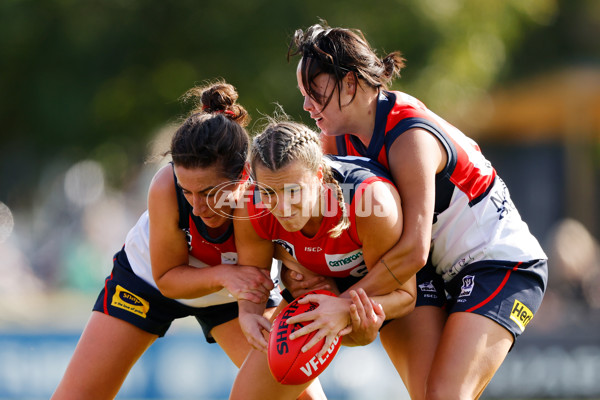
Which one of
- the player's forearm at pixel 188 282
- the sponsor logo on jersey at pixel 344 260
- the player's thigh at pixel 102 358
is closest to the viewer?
the sponsor logo on jersey at pixel 344 260

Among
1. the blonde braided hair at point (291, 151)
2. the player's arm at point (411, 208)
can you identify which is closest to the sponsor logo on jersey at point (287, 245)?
the blonde braided hair at point (291, 151)

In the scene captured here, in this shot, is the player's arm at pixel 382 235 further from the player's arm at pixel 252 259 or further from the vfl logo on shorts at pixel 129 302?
the vfl logo on shorts at pixel 129 302

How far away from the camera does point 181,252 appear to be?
4.16 m

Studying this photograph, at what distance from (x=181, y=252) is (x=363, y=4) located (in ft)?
24.8

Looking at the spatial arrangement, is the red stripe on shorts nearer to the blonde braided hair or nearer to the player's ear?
the blonde braided hair

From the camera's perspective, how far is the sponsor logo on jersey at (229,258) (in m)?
4.18

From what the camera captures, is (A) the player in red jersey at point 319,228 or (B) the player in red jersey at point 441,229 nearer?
(A) the player in red jersey at point 319,228

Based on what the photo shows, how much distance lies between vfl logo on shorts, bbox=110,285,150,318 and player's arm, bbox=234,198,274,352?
822mm

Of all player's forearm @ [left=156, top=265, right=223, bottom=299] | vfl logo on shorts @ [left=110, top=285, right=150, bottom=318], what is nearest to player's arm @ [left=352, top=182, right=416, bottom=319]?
player's forearm @ [left=156, top=265, right=223, bottom=299]

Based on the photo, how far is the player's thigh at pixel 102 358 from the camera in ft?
14.4

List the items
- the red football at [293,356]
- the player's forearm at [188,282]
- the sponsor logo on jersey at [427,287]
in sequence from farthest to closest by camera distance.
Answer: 1. the sponsor logo on jersey at [427,287]
2. the player's forearm at [188,282]
3. the red football at [293,356]

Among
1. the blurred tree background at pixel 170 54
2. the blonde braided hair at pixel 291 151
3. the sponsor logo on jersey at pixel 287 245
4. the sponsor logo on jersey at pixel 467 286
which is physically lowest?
the sponsor logo on jersey at pixel 467 286

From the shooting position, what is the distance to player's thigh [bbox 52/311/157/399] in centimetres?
439

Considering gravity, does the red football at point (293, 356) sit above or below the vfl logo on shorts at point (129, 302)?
below
